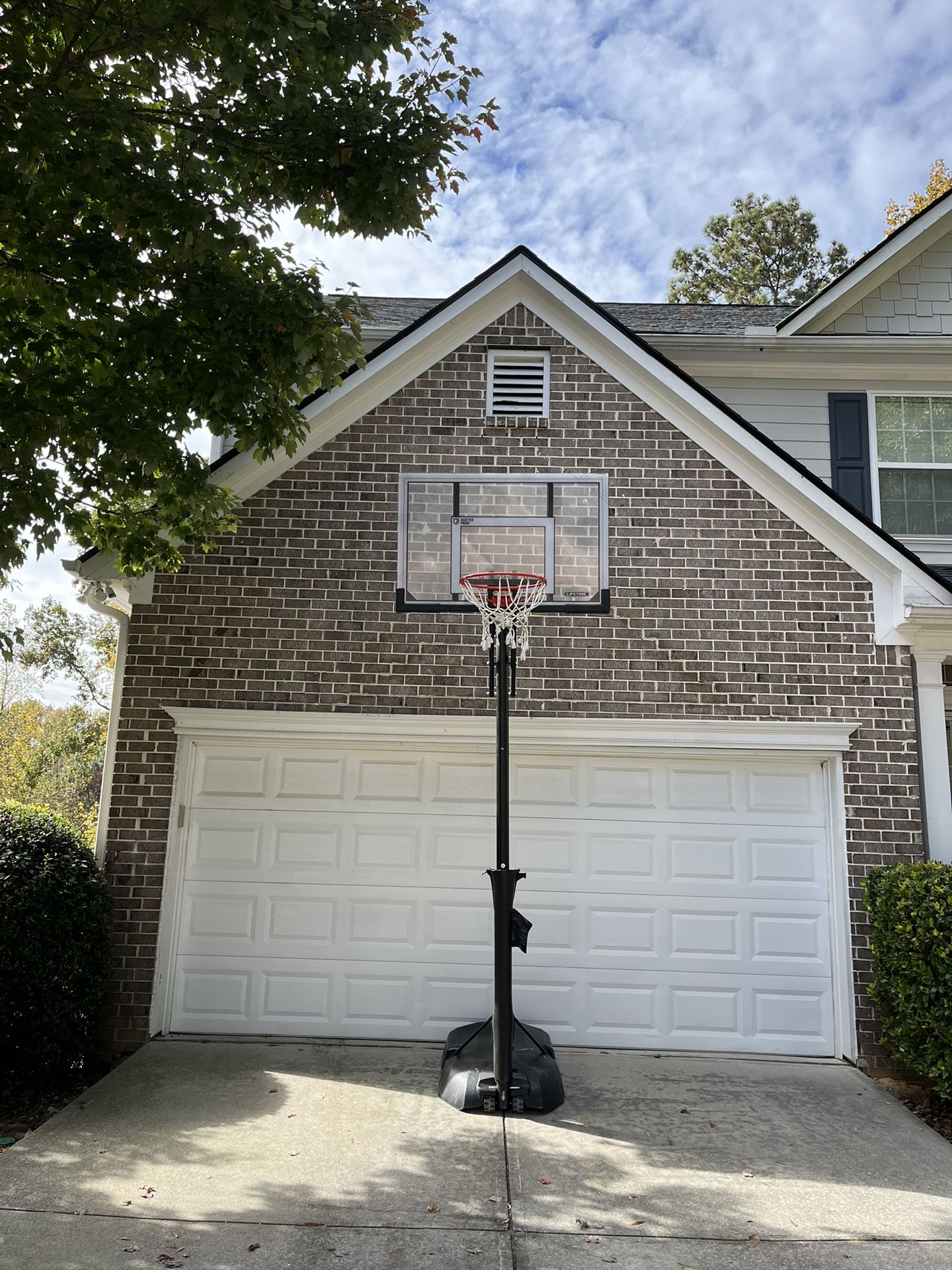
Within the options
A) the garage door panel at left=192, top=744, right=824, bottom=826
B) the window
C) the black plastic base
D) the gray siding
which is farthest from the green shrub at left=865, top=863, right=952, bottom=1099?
the gray siding

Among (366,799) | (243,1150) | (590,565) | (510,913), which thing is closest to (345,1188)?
(243,1150)

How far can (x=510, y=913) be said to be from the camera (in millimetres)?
6328

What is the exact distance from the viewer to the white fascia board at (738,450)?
25.7 feet

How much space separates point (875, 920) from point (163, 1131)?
206 inches

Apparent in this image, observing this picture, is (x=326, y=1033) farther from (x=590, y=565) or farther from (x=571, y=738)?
(x=590, y=565)

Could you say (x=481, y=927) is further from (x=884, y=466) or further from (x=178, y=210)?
(x=884, y=466)

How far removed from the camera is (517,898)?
25.4 feet

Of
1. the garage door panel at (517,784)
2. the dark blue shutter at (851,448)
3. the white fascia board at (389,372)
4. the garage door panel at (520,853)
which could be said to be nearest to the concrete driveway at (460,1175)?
the garage door panel at (520,853)

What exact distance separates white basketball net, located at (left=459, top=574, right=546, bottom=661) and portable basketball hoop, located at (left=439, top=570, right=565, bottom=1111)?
0.04 feet

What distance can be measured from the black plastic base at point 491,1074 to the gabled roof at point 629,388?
442cm

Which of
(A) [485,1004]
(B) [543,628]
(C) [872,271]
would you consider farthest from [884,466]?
(A) [485,1004]

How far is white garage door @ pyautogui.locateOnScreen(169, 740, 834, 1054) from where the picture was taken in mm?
7586

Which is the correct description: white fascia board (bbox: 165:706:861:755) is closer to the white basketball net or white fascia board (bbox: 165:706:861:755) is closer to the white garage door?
the white garage door

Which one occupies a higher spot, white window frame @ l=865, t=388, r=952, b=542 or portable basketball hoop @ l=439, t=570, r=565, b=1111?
white window frame @ l=865, t=388, r=952, b=542
